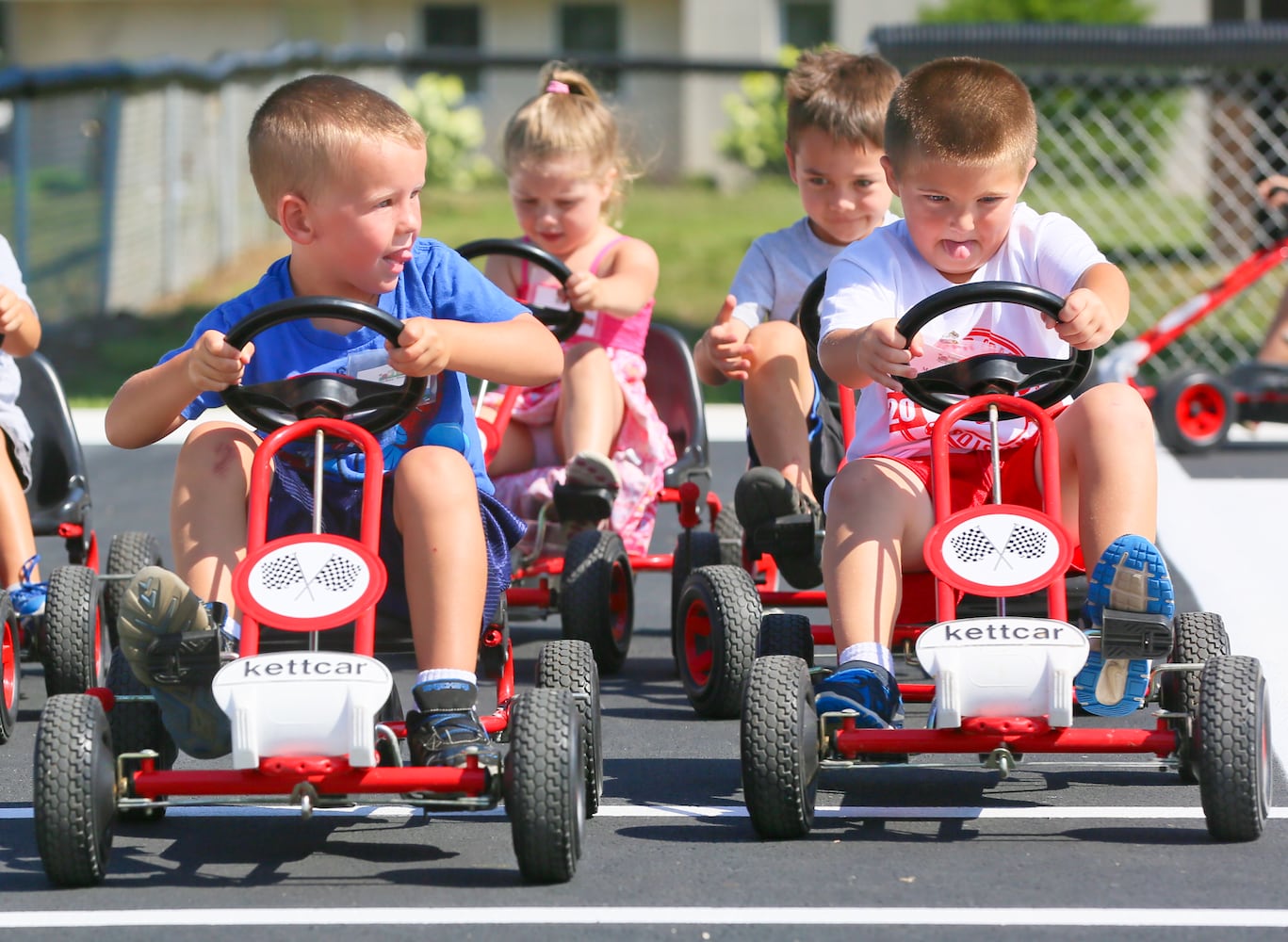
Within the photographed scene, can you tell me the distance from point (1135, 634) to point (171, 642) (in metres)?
1.53

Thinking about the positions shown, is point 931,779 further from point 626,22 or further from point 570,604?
point 626,22

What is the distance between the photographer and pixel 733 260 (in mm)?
14336

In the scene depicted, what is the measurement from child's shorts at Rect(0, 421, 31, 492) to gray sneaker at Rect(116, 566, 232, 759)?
66.3 inches

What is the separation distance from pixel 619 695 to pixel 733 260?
993 cm

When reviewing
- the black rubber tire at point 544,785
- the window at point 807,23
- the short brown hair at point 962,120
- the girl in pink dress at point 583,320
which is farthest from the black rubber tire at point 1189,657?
the window at point 807,23

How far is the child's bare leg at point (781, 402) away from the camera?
475cm

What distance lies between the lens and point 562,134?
5312mm

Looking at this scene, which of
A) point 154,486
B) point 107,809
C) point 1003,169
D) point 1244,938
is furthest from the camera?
point 154,486

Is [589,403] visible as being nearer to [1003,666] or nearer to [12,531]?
[12,531]

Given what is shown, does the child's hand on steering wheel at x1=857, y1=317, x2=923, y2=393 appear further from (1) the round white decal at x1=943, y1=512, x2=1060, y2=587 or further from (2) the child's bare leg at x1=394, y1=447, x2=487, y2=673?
(2) the child's bare leg at x1=394, y1=447, x2=487, y2=673

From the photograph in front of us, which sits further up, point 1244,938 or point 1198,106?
point 1198,106

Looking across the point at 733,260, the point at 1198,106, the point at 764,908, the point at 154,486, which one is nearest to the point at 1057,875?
the point at 764,908

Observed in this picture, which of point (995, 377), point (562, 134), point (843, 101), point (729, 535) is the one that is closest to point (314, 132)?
point (995, 377)

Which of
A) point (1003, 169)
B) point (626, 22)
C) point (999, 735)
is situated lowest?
point (999, 735)
